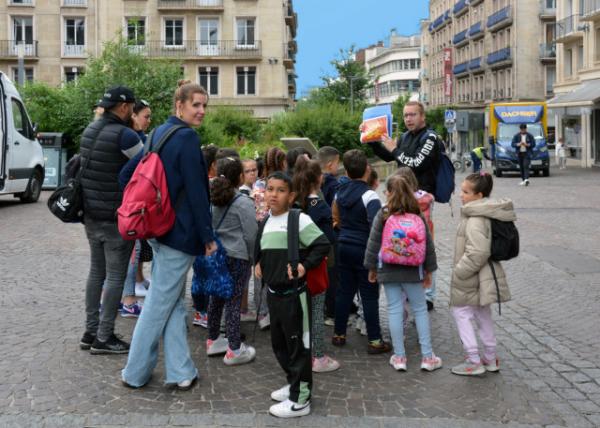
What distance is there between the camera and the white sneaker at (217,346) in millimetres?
6098

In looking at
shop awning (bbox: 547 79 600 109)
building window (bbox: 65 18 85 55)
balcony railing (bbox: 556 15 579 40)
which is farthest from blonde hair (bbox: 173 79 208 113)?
building window (bbox: 65 18 85 55)

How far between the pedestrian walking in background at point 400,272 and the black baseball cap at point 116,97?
2.07 meters

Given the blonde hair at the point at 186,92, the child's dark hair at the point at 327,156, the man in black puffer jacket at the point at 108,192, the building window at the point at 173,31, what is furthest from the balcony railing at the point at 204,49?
the blonde hair at the point at 186,92

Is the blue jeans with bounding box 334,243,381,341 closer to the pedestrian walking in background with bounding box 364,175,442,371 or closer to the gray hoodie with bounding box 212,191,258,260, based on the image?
the pedestrian walking in background with bounding box 364,175,442,371

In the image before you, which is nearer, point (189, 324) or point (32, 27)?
point (189, 324)

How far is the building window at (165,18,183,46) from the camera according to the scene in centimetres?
5791

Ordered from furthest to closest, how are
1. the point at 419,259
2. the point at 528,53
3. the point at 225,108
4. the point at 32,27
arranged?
1. the point at 528,53
2. the point at 32,27
3. the point at 225,108
4. the point at 419,259

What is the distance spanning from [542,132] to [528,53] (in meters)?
40.4

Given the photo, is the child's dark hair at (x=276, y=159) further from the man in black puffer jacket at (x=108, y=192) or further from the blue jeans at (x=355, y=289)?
the man in black puffer jacket at (x=108, y=192)

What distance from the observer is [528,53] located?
72.8m

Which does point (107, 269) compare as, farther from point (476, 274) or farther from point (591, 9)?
point (591, 9)

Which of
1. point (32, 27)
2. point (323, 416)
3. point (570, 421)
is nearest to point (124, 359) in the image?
point (323, 416)

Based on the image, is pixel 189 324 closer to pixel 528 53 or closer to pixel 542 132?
pixel 542 132

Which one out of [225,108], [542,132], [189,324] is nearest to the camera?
[189,324]
